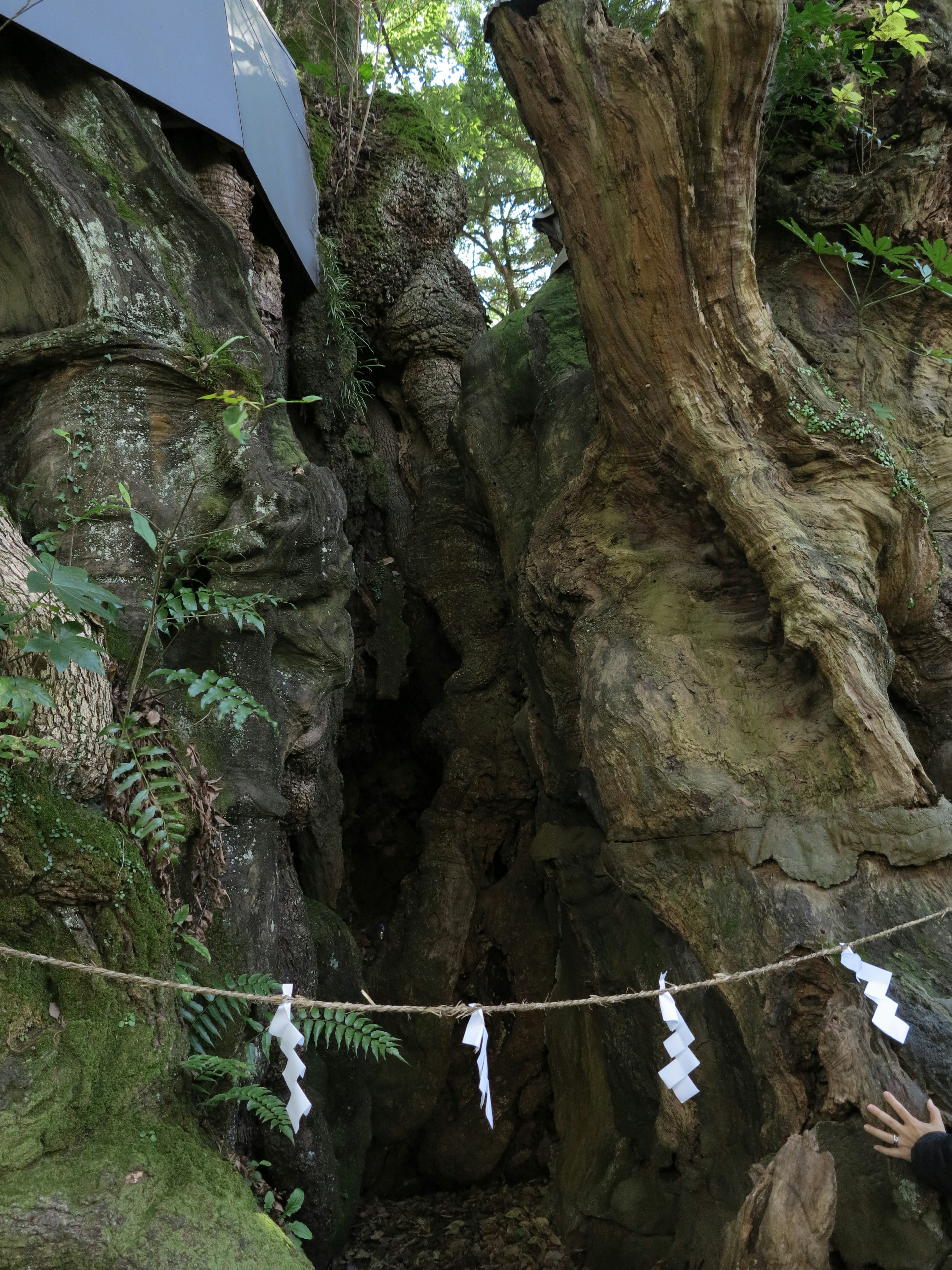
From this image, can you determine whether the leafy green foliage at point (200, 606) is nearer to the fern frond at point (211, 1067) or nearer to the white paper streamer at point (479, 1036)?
the fern frond at point (211, 1067)

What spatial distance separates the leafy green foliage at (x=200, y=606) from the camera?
3.48 meters

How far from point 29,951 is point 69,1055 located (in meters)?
0.34

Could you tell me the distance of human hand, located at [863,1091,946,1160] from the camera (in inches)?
113

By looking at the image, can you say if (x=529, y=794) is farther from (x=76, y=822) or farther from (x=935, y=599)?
(x=76, y=822)

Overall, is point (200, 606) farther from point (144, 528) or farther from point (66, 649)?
point (66, 649)

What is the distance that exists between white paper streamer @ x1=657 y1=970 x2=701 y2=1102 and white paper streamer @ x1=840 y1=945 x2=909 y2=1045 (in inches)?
24.5

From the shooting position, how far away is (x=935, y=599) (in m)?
5.16

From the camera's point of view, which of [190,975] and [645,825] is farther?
[645,825]

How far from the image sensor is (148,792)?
128 inches

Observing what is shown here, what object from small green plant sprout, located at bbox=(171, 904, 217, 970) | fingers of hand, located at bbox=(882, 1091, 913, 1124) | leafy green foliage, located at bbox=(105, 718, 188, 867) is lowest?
fingers of hand, located at bbox=(882, 1091, 913, 1124)

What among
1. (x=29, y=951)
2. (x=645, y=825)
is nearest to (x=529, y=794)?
(x=645, y=825)

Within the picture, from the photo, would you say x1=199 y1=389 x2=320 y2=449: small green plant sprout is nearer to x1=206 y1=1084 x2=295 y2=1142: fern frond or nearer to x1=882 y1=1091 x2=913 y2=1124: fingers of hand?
x1=206 y1=1084 x2=295 y2=1142: fern frond

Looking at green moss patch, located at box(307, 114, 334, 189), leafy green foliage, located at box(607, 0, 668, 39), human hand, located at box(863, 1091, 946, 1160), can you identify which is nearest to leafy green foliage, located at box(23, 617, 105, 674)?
human hand, located at box(863, 1091, 946, 1160)

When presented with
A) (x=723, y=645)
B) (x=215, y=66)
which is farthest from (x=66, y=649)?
(x=215, y=66)
